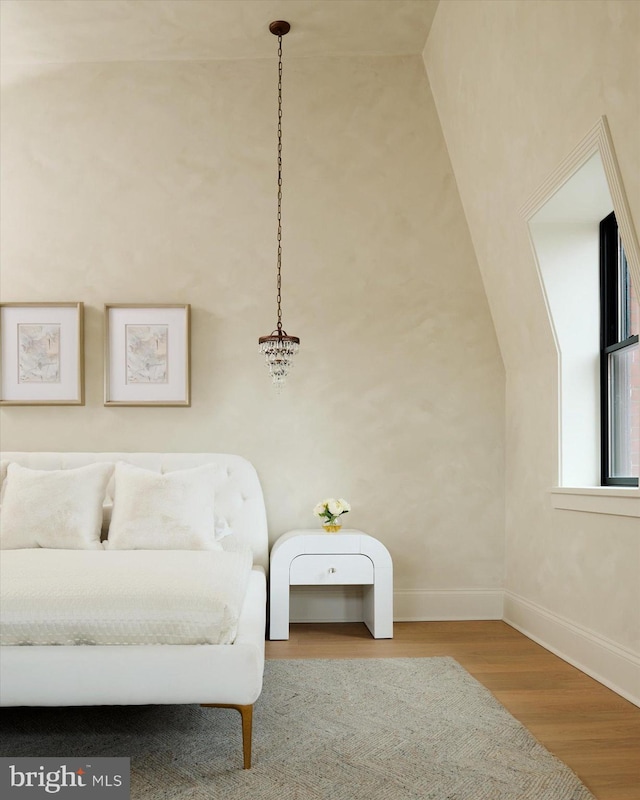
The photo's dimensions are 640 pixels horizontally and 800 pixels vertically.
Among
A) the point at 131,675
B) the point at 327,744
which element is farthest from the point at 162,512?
the point at 327,744

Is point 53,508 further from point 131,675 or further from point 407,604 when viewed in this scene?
point 407,604

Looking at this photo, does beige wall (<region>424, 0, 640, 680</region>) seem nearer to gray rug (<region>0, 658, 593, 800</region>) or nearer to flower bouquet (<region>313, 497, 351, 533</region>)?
gray rug (<region>0, 658, 593, 800</region>)

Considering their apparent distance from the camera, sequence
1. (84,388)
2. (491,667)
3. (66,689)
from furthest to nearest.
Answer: (84,388) < (491,667) < (66,689)

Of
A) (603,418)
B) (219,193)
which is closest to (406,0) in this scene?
(219,193)

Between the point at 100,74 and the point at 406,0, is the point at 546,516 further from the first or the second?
the point at 100,74

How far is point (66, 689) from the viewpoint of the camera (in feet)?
7.14

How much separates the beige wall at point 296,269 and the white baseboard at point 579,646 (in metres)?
0.35

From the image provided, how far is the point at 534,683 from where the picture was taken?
295cm

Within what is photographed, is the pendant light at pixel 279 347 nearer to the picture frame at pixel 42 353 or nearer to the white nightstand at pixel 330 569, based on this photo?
the white nightstand at pixel 330 569

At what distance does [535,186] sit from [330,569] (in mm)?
2090

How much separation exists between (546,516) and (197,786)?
225 cm

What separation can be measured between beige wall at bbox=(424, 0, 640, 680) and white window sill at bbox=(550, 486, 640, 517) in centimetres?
5

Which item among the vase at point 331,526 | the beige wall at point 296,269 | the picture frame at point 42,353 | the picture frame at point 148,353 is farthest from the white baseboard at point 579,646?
the picture frame at point 42,353

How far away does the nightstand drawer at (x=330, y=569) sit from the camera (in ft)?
12.0
